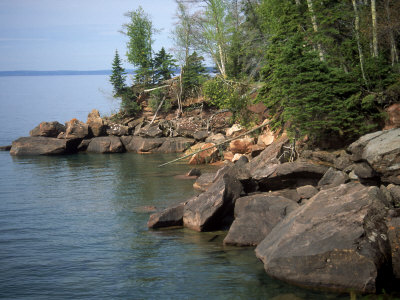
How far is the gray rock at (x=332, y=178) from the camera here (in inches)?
595

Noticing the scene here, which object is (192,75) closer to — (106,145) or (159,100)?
(159,100)

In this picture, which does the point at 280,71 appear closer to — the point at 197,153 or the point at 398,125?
the point at 398,125

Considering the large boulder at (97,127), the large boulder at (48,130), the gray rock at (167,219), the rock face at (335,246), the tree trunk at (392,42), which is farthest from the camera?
the large boulder at (97,127)

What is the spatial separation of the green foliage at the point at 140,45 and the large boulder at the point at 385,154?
100 ft

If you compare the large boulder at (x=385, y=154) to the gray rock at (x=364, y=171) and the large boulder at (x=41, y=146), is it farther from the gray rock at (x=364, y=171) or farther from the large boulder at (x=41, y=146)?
the large boulder at (x=41, y=146)

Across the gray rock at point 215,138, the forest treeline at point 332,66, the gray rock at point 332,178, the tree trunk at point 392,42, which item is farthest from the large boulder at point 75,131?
the tree trunk at point 392,42

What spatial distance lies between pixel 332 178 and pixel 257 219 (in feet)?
13.0

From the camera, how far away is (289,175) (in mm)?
16250

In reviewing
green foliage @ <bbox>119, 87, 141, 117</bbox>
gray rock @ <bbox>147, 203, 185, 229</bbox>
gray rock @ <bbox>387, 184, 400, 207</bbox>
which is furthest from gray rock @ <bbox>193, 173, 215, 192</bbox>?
green foliage @ <bbox>119, 87, 141, 117</bbox>

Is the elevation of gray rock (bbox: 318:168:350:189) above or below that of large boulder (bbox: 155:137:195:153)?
below

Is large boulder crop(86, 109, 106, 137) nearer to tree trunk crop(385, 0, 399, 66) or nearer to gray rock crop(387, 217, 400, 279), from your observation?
tree trunk crop(385, 0, 399, 66)

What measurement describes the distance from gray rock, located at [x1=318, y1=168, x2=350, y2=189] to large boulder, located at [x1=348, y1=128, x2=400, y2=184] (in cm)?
92

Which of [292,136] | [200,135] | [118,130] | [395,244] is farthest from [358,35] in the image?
[118,130]

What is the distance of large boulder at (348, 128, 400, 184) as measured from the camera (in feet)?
44.7
